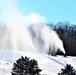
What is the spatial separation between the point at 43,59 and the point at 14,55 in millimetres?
2455

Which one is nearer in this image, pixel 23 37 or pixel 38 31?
pixel 23 37

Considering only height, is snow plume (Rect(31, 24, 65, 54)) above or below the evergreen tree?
above

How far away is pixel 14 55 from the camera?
24.4 metres

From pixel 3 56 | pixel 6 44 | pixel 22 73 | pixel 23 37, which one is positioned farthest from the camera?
pixel 6 44

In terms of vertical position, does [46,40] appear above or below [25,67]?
above

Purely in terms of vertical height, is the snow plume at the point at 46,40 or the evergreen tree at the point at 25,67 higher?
the snow plume at the point at 46,40

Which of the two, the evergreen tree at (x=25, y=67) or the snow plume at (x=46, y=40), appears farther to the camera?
the snow plume at (x=46, y=40)

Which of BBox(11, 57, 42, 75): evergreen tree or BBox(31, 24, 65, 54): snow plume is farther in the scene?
BBox(31, 24, 65, 54): snow plume

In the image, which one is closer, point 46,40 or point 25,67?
point 25,67

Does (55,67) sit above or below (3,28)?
below

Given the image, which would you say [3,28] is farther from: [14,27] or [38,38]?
[14,27]

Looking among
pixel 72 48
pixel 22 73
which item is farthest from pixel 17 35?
pixel 22 73

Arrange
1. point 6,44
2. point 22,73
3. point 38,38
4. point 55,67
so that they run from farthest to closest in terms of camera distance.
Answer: point 38,38 → point 6,44 → point 55,67 → point 22,73

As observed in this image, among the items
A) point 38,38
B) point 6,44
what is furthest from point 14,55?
point 38,38
